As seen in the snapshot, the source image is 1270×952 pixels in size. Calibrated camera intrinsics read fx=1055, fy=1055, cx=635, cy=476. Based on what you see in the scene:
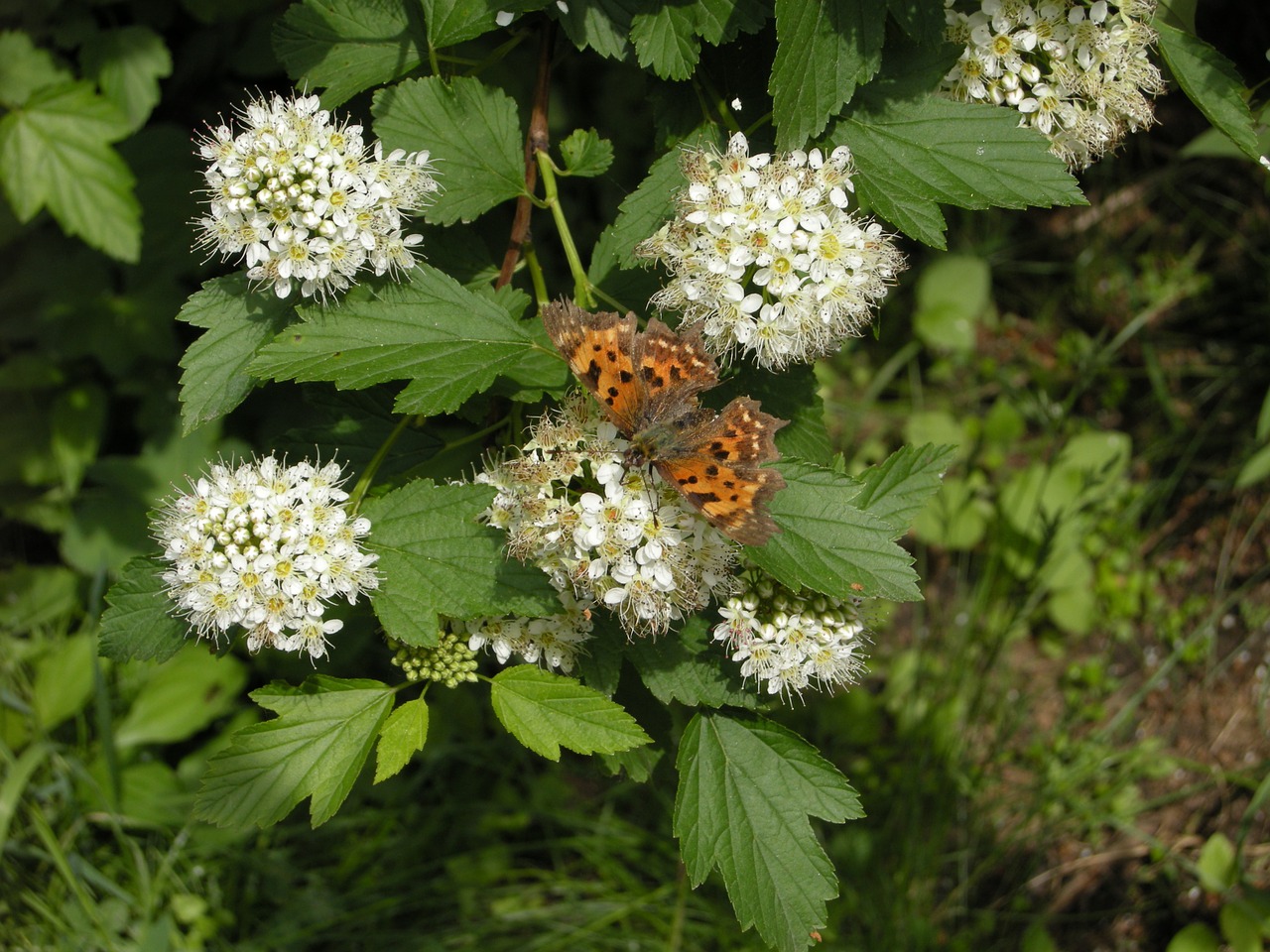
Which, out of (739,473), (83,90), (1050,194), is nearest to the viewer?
(739,473)

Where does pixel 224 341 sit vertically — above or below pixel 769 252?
below

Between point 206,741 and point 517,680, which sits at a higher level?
point 517,680

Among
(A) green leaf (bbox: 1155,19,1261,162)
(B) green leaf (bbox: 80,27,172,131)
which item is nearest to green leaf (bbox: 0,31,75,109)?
(B) green leaf (bbox: 80,27,172,131)

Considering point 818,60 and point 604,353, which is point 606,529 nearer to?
point 604,353

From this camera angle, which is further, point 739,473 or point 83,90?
point 83,90

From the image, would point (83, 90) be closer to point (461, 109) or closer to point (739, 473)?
point (461, 109)

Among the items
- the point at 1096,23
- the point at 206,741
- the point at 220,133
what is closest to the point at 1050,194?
the point at 1096,23

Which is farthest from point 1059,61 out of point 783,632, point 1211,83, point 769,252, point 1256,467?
point 1256,467
